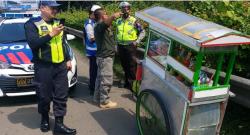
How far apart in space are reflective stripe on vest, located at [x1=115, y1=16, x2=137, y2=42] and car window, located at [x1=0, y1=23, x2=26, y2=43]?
6.55 ft

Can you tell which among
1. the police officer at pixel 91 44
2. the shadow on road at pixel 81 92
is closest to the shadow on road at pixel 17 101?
the shadow on road at pixel 81 92

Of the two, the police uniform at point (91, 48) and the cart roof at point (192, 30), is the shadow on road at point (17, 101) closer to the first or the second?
the police uniform at point (91, 48)

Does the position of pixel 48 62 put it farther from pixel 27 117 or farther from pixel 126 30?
pixel 126 30

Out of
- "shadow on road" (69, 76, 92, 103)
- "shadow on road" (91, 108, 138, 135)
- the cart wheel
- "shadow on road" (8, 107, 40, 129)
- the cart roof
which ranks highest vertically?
the cart roof

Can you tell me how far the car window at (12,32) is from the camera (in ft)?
25.3

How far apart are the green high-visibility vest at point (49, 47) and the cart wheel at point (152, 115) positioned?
1.29m

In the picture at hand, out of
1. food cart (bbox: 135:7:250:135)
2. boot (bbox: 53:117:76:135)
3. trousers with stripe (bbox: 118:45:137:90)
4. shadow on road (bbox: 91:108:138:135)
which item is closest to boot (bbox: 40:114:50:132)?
boot (bbox: 53:117:76:135)

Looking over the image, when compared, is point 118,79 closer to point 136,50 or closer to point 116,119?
point 136,50

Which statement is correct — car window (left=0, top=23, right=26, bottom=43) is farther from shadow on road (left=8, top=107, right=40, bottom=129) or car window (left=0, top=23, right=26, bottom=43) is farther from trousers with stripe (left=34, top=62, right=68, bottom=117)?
trousers with stripe (left=34, top=62, right=68, bottom=117)

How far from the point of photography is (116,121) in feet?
19.5

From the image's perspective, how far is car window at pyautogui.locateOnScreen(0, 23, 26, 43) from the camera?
7.72m

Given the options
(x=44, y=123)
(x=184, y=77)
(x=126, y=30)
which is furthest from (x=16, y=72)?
(x=184, y=77)

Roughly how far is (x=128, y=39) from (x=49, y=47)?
2.50m

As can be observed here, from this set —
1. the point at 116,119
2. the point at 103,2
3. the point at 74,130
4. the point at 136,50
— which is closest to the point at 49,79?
the point at 74,130
